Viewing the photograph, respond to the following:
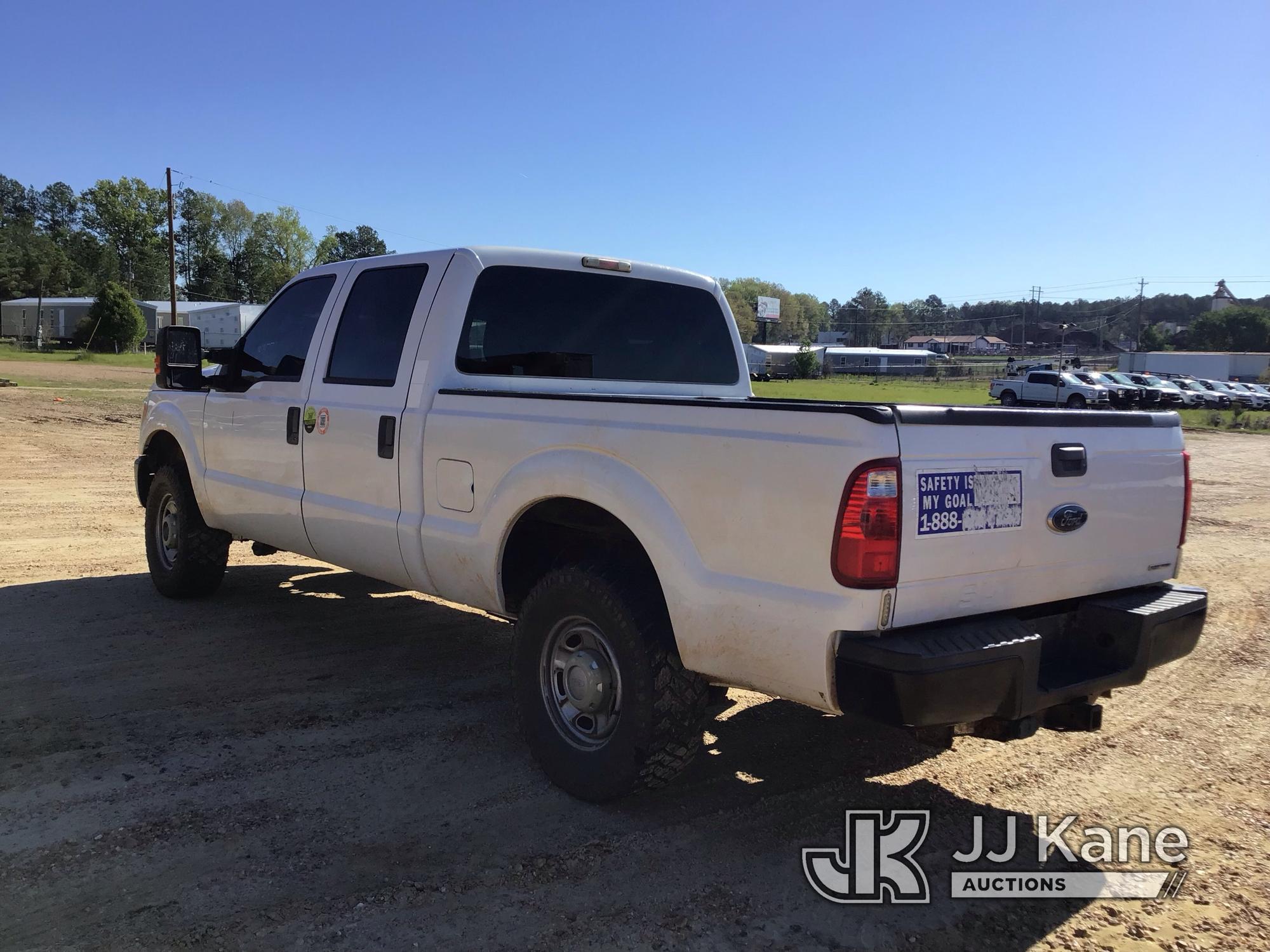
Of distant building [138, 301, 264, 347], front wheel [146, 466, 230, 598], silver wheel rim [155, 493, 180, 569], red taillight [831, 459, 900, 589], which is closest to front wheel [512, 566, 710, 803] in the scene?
red taillight [831, 459, 900, 589]

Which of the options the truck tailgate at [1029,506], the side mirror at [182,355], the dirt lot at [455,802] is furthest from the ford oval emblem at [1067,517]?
the side mirror at [182,355]

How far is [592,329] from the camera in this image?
4965 millimetres

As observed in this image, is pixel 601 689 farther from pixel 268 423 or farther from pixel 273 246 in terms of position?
pixel 273 246

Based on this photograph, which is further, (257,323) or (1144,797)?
(257,323)

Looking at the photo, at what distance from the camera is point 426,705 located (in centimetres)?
474

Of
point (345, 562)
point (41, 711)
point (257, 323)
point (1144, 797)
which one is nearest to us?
point (1144, 797)

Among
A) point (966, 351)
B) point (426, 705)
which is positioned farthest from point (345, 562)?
point (966, 351)

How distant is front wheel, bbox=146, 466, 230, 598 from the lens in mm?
6352

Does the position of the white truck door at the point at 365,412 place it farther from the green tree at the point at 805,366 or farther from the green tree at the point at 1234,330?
the green tree at the point at 1234,330

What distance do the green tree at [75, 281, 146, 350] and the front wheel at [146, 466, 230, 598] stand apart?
2523 inches

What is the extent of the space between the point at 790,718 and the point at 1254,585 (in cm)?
555

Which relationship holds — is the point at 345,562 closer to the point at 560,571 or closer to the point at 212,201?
the point at 560,571

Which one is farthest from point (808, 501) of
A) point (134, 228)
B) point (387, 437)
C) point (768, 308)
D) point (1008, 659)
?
point (134, 228)

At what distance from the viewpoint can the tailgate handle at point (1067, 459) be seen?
3.18m
